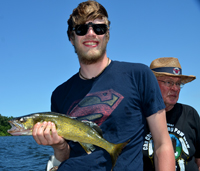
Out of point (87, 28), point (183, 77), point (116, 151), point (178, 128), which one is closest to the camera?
point (116, 151)

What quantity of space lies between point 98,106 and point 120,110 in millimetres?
304

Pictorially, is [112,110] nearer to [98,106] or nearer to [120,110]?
[120,110]

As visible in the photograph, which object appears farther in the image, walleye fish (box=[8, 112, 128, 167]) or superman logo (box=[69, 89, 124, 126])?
superman logo (box=[69, 89, 124, 126])

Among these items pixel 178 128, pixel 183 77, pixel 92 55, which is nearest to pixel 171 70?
pixel 183 77

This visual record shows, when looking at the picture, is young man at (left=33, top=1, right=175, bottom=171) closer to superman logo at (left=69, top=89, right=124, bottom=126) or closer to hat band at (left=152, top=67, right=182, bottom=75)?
superman logo at (left=69, top=89, right=124, bottom=126)

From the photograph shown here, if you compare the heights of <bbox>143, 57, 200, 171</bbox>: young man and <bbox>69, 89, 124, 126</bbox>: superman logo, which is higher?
<bbox>69, 89, 124, 126</bbox>: superman logo

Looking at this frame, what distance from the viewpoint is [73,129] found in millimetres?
3141

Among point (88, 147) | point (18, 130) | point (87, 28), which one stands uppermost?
point (87, 28)

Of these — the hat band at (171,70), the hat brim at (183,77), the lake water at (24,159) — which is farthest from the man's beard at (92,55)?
the lake water at (24,159)

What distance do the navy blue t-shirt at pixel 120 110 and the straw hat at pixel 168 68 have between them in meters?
1.91

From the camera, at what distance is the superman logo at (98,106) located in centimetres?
303

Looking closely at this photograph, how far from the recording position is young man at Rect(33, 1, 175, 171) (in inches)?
116

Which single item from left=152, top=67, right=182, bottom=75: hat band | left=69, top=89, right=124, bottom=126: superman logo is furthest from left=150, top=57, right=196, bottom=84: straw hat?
left=69, top=89, right=124, bottom=126: superman logo

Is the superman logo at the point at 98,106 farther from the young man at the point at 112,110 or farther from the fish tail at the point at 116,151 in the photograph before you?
the fish tail at the point at 116,151
